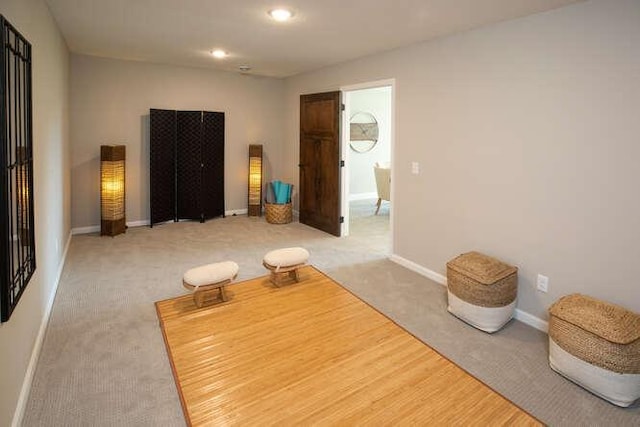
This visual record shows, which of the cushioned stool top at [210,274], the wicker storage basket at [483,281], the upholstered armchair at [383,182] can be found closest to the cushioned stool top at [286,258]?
the cushioned stool top at [210,274]

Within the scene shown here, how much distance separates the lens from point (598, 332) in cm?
215

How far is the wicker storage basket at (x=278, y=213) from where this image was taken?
6.13 meters

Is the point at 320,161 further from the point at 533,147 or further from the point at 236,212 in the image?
the point at 533,147

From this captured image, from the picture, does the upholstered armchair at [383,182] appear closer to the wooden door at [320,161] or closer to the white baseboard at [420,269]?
the wooden door at [320,161]

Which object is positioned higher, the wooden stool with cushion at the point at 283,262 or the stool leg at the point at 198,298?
the wooden stool with cushion at the point at 283,262

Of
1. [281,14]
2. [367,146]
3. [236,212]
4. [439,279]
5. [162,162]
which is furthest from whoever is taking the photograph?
[367,146]

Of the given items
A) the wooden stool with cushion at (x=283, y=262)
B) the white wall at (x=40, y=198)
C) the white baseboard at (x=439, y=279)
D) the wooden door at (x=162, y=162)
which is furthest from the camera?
the wooden door at (x=162, y=162)

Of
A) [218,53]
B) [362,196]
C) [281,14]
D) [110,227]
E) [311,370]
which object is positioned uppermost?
[218,53]

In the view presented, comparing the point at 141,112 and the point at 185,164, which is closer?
the point at 141,112

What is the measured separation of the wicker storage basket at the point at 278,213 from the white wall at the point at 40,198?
2.83 m

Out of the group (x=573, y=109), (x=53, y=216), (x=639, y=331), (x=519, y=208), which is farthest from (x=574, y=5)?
(x=53, y=216)

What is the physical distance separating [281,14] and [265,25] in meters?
0.41

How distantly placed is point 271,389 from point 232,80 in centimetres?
538

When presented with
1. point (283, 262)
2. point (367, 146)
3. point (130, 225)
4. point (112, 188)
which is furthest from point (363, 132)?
point (283, 262)
